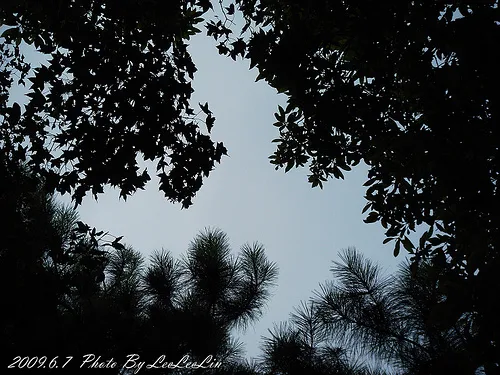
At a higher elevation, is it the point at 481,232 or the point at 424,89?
the point at 424,89

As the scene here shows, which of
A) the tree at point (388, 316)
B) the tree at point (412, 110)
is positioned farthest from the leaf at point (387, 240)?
the tree at point (388, 316)

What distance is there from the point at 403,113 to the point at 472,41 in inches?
55.2

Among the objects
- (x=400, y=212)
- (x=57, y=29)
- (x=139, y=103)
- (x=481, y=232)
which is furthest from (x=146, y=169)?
(x=481, y=232)

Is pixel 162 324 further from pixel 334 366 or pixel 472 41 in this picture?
pixel 472 41

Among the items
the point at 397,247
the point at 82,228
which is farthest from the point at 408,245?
the point at 82,228

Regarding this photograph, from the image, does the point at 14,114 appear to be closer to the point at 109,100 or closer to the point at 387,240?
the point at 109,100

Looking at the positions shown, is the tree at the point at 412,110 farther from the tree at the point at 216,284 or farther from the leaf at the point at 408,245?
the tree at the point at 216,284

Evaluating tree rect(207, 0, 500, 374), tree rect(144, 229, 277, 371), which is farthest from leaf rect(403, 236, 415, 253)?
tree rect(144, 229, 277, 371)

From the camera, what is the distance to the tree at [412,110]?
2889 mm

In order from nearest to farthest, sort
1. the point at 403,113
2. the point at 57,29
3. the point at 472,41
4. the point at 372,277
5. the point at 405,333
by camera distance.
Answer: the point at 472,41, the point at 57,29, the point at 403,113, the point at 405,333, the point at 372,277

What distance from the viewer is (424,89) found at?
3.42 metres

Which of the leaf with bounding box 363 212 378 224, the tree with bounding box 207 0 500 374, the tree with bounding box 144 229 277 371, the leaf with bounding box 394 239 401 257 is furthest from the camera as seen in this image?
the tree with bounding box 144 229 277 371

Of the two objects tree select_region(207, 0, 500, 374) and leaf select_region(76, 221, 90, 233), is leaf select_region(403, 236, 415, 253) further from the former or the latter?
leaf select_region(76, 221, 90, 233)

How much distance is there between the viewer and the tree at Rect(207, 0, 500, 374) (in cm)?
289
